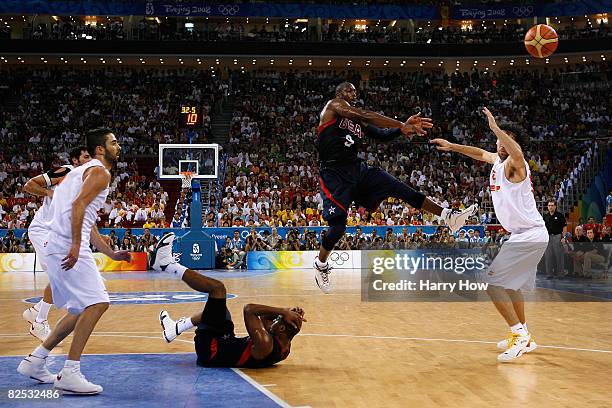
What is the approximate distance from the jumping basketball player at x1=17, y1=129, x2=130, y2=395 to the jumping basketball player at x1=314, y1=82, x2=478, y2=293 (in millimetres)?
2625

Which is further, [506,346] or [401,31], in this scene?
[401,31]

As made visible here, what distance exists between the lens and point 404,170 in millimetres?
29734

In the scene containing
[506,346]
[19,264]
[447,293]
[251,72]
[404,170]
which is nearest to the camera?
[506,346]

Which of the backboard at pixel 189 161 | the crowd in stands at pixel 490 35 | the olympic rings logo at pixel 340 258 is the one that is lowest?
the olympic rings logo at pixel 340 258

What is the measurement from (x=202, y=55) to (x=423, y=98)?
12.4m

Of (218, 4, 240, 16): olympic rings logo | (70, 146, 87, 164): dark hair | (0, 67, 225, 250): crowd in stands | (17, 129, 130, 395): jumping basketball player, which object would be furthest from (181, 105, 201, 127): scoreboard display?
(218, 4, 240, 16): olympic rings logo

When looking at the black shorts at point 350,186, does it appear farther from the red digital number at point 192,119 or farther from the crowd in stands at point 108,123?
the crowd in stands at point 108,123

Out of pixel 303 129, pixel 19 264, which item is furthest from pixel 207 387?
pixel 303 129

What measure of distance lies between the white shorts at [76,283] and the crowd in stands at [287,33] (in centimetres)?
3425

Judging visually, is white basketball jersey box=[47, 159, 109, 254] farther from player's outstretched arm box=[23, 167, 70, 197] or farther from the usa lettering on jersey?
the usa lettering on jersey

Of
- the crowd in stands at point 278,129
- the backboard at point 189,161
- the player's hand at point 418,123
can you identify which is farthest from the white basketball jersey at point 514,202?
the backboard at point 189,161

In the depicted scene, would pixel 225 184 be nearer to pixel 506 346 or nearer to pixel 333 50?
pixel 333 50

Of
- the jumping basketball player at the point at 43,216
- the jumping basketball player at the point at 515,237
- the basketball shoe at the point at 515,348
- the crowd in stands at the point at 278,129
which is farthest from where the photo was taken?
the crowd in stands at the point at 278,129

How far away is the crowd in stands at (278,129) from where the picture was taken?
25.8 metres
